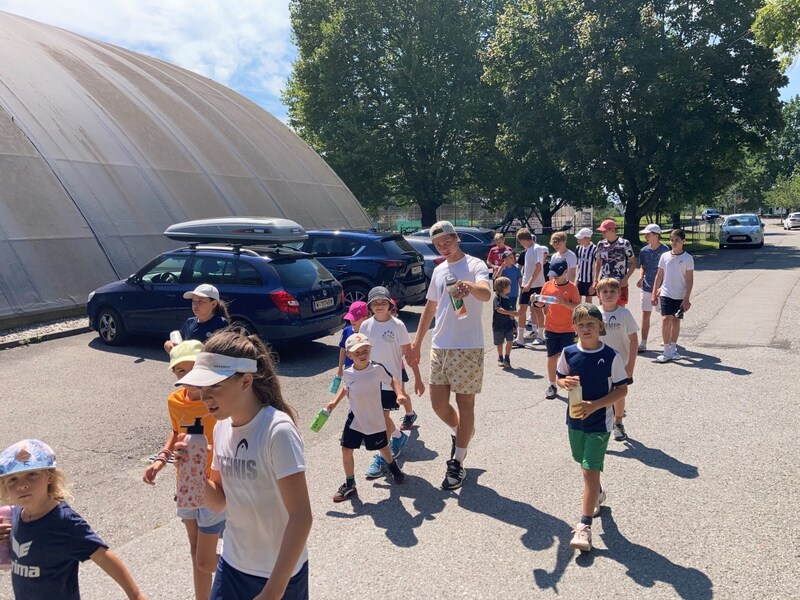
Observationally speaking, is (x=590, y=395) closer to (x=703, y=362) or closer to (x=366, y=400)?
(x=366, y=400)

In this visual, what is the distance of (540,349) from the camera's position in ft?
32.1

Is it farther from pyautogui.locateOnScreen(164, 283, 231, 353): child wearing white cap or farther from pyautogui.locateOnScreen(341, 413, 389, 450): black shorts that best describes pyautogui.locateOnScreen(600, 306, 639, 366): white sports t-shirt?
pyautogui.locateOnScreen(164, 283, 231, 353): child wearing white cap

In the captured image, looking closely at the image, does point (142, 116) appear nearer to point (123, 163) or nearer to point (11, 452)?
point (123, 163)

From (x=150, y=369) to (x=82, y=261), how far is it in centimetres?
662

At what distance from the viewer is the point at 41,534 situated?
248 cm

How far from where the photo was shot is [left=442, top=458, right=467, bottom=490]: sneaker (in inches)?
189

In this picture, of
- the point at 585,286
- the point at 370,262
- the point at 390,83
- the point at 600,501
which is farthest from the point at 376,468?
the point at 390,83

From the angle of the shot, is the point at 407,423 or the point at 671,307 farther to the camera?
the point at 671,307

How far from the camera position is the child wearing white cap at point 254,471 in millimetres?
2184

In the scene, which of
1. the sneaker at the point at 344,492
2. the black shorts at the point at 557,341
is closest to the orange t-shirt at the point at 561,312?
the black shorts at the point at 557,341

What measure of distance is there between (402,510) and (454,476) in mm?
549

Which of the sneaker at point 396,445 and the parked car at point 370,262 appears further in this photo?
the parked car at point 370,262

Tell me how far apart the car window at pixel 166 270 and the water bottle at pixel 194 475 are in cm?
722

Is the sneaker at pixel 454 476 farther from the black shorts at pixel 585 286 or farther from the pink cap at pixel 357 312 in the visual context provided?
the black shorts at pixel 585 286
